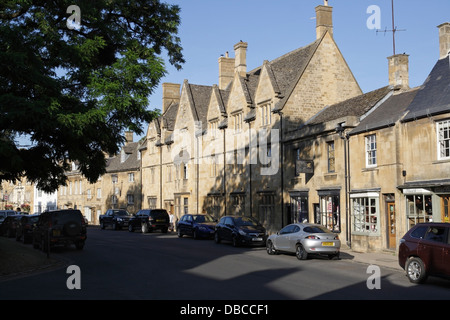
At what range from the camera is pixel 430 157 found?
840 inches

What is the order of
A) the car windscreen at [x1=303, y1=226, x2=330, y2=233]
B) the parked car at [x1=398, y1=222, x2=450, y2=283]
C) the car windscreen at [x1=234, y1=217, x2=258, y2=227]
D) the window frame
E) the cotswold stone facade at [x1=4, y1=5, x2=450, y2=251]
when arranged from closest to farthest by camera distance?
the parked car at [x1=398, y1=222, x2=450, y2=283]
the car windscreen at [x1=303, y1=226, x2=330, y2=233]
the cotswold stone facade at [x1=4, y1=5, x2=450, y2=251]
the window frame
the car windscreen at [x1=234, y1=217, x2=258, y2=227]

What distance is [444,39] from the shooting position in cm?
2427

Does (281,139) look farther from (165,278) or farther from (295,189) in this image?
(165,278)

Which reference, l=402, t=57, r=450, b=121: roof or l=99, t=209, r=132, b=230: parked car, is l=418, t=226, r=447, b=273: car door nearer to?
l=402, t=57, r=450, b=121: roof

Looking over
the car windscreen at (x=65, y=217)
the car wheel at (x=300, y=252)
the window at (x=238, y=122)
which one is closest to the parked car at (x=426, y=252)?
the car wheel at (x=300, y=252)

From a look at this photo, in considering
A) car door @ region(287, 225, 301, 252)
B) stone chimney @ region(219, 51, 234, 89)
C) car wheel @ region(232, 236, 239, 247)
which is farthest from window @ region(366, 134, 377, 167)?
stone chimney @ region(219, 51, 234, 89)

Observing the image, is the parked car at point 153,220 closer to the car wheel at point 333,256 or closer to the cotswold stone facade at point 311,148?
the cotswold stone facade at point 311,148

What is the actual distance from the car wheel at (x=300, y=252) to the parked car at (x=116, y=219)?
88.7 ft

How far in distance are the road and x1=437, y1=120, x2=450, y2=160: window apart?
6088mm

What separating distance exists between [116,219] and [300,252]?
29.2 metres

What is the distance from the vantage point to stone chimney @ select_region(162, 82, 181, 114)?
190 feet

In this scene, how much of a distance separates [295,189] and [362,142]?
6.85 m

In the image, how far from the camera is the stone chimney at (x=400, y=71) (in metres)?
26.9

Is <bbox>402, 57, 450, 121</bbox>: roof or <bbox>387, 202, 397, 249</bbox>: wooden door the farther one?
<bbox>387, 202, 397, 249</bbox>: wooden door
